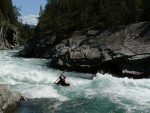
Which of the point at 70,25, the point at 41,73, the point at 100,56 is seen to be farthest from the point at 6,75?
→ the point at 70,25

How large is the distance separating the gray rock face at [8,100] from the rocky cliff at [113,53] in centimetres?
1195

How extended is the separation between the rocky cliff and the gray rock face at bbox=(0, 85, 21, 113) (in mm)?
11945

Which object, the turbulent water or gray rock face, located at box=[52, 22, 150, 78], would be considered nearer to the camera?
the turbulent water

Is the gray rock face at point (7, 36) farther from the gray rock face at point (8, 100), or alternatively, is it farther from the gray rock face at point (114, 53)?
the gray rock face at point (8, 100)

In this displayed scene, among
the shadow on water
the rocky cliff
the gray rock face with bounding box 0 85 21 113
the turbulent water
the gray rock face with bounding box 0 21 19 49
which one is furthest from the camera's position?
the gray rock face with bounding box 0 21 19 49

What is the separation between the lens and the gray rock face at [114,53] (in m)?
A: 28.1

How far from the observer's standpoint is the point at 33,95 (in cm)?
2070

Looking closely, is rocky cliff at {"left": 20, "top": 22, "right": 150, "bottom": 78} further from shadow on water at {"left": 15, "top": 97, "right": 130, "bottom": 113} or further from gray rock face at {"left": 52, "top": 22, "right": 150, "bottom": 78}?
shadow on water at {"left": 15, "top": 97, "right": 130, "bottom": 113}

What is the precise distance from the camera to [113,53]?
29312 mm

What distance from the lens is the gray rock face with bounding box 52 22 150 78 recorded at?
28062mm

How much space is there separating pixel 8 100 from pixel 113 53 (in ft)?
44.3

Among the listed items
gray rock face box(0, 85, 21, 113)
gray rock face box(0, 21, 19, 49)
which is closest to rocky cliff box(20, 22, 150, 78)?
gray rock face box(0, 85, 21, 113)

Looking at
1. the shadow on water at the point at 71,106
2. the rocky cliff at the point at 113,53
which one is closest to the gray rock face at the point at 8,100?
the shadow on water at the point at 71,106

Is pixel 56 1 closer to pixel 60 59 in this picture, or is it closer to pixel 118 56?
pixel 60 59
